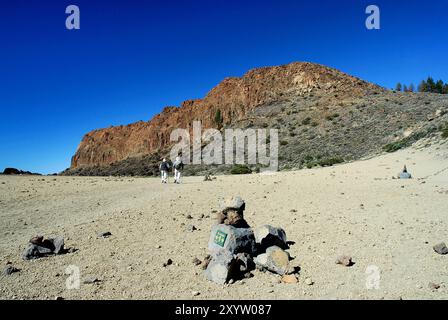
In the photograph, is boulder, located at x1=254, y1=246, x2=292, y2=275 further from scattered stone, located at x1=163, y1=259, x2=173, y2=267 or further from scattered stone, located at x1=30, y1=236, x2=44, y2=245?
scattered stone, located at x1=30, y1=236, x2=44, y2=245

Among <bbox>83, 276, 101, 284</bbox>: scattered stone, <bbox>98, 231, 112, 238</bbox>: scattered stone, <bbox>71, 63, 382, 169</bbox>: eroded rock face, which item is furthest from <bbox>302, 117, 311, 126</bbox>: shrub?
<bbox>83, 276, 101, 284</bbox>: scattered stone

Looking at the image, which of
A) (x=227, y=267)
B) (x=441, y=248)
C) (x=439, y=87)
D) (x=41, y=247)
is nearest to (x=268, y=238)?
(x=227, y=267)

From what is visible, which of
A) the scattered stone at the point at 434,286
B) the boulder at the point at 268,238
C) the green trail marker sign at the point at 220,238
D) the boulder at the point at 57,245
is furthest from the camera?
the boulder at the point at 57,245

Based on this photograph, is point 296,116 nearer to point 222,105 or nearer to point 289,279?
point 222,105

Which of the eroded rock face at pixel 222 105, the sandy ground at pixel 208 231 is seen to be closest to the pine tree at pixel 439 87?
the eroded rock face at pixel 222 105

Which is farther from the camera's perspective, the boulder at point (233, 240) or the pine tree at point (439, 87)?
the pine tree at point (439, 87)

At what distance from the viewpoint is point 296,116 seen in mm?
62344

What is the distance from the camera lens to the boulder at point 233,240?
6.98 metres

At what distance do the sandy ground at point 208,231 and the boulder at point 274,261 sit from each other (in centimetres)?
17

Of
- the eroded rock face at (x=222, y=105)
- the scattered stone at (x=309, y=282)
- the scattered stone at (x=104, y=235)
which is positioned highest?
the eroded rock face at (x=222, y=105)

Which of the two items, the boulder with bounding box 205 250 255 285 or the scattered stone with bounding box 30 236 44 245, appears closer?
the boulder with bounding box 205 250 255 285

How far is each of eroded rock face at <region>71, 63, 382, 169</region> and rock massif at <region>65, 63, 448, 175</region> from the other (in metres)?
0.22

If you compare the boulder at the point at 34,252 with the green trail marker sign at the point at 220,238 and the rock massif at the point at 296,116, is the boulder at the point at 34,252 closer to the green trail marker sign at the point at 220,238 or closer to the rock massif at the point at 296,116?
the green trail marker sign at the point at 220,238

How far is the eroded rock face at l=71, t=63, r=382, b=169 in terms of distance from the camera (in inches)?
3095
